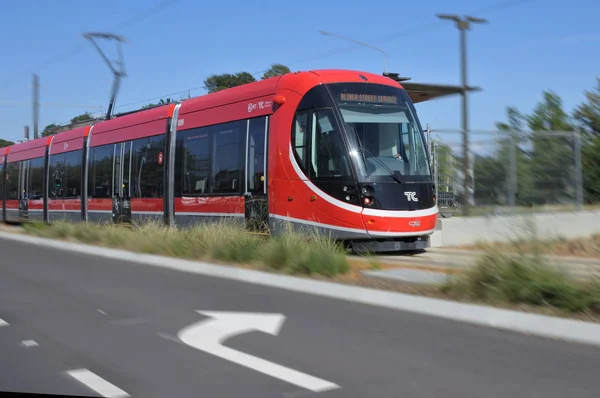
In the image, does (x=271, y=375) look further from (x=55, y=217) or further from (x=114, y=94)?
Result: (x=114, y=94)

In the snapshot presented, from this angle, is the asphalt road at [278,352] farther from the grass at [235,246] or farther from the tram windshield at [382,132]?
the tram windshield at [382,132]

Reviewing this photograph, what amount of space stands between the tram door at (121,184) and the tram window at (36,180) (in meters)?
7.19

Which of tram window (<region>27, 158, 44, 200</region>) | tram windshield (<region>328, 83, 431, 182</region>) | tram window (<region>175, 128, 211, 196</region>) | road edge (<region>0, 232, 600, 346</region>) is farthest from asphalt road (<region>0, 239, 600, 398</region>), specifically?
tram window (<region>27, 158, 44, 200</region>)

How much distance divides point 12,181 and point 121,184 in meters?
12.1

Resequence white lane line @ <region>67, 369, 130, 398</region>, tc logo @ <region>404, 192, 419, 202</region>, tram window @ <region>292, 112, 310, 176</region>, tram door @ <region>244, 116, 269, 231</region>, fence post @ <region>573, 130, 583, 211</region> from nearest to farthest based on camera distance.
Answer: white lane line @ <region>67, 369, 130, 398</region>
tc logo @ <region>404, 192, 419, 202</region>
tram window @ <region>292, 112, 310, 176</region>
tram door @ <region>244, 116, 269, 231</region>
fence post @ <region>573, 130, 583, 211</region>

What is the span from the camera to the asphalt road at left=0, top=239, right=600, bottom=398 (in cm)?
476

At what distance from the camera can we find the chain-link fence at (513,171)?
1478cm

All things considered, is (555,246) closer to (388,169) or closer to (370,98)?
(388,169)

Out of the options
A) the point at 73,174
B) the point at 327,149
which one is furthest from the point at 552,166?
the point at 73,174

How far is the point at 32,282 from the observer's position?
33.5ft

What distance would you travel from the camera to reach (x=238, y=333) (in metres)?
6.51

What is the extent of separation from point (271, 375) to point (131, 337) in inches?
77.8

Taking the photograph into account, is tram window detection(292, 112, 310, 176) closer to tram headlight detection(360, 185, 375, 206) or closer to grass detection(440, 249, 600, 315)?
tram headlight detection(360, 185, 375, 206)

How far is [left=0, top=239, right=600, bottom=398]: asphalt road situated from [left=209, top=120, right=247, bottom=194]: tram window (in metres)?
5.93
